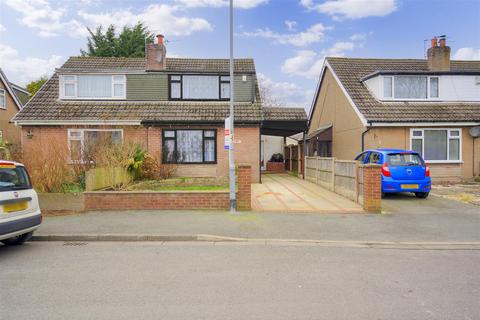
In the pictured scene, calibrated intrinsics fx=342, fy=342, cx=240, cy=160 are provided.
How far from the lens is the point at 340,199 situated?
36.5 ft

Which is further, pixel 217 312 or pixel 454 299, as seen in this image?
pixel 454 299

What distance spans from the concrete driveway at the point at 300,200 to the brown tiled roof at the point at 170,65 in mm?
7103

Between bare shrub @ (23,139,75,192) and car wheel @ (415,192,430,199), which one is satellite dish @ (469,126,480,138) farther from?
bare shrub @ (23,139,75,192)

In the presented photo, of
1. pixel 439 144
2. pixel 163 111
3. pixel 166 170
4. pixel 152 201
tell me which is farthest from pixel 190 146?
pixel 439 144

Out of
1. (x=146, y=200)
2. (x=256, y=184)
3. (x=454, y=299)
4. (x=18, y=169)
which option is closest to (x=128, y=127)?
(x=256, y=184)

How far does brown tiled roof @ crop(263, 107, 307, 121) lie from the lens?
56.8 feet

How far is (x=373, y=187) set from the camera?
9.21 metres

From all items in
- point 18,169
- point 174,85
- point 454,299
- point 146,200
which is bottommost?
point 454,299

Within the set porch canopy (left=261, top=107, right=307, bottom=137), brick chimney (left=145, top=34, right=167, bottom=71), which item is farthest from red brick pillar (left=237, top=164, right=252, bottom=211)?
brick chimney (left=145, top=34, right=167, bottom=71)

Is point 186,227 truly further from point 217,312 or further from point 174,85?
point 174,85

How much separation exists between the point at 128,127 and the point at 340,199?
10247 mm

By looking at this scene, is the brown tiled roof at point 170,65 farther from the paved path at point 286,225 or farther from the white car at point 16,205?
the white car at point 16,205

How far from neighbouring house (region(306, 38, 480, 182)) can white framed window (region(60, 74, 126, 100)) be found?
11.6m

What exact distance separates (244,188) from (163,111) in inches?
341
